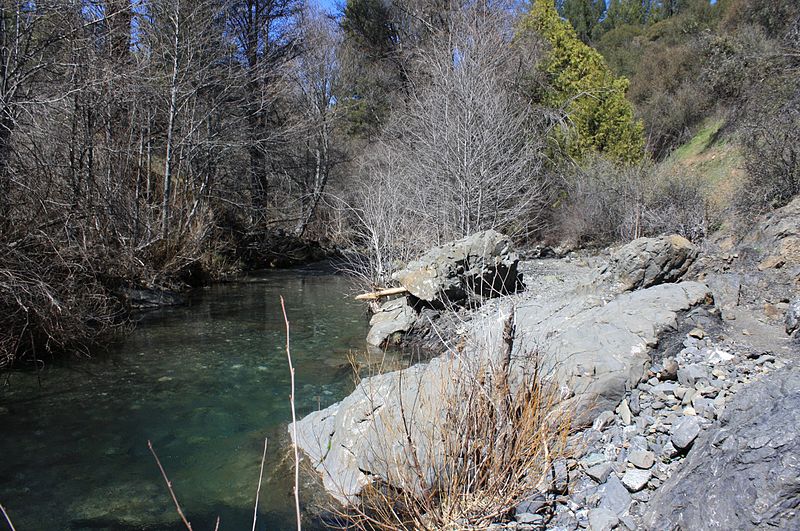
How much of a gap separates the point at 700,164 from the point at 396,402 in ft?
49.7

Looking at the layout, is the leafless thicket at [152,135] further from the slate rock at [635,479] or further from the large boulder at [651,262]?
the large boulder at [651,262]

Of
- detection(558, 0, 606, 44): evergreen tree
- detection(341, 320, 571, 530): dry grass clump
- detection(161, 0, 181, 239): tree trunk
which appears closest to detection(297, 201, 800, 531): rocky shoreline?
detection(341, 320, 571, 530): dry grass clump

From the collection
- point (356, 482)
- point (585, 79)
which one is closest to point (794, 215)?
point (356, 482)

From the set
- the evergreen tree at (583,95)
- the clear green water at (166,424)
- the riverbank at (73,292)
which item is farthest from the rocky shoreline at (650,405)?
the evergreen tree at (583,95)

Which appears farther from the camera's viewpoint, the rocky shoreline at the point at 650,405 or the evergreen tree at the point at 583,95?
the evergreen tree at the point at 583,95

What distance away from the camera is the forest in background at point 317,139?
759 cm

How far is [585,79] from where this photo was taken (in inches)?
695

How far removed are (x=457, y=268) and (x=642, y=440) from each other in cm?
515

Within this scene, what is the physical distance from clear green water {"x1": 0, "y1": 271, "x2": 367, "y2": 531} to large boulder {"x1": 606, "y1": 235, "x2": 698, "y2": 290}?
3823 mm

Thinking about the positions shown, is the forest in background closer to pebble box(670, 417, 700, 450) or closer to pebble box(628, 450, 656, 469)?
pebble box(628, 450, 656, 469)

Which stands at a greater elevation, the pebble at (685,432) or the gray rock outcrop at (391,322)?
the pebble at (685,432)

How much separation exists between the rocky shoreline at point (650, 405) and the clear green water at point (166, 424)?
65 centimetres

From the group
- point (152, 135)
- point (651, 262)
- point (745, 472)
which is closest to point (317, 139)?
point (152, 135)

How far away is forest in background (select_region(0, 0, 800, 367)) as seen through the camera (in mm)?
7586
